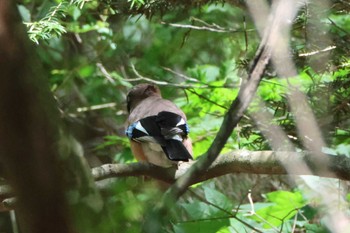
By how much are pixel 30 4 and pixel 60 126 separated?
15.8 ft

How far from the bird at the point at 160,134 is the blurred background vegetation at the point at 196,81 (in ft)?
0.74

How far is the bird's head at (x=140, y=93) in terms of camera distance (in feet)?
15.8

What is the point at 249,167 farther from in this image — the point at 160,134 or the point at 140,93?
the point at 140,93

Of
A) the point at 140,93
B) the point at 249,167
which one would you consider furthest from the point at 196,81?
the point at 249,167

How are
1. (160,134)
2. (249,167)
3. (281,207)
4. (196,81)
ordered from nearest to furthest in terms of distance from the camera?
(249,167), (281,207), (160,134), (196,81)

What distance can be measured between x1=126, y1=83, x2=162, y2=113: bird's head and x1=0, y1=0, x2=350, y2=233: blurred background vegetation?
78 mm

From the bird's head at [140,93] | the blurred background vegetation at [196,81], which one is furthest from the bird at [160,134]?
the bird's head at [140,93]

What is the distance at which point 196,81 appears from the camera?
14.8 feet

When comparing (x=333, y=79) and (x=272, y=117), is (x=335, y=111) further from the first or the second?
(x=272, y=117)

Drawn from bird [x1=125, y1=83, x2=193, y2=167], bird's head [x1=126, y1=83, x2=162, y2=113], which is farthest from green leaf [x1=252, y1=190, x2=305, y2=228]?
bird's head [x1=126, y1=83, x2=162, y2=113]

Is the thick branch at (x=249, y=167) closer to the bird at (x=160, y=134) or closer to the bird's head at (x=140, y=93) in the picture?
the bird at (x=160, y=134)

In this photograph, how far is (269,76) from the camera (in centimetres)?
362

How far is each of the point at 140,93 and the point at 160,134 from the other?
1.06 m

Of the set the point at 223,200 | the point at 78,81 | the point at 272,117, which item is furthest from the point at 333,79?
the point at 78,81
